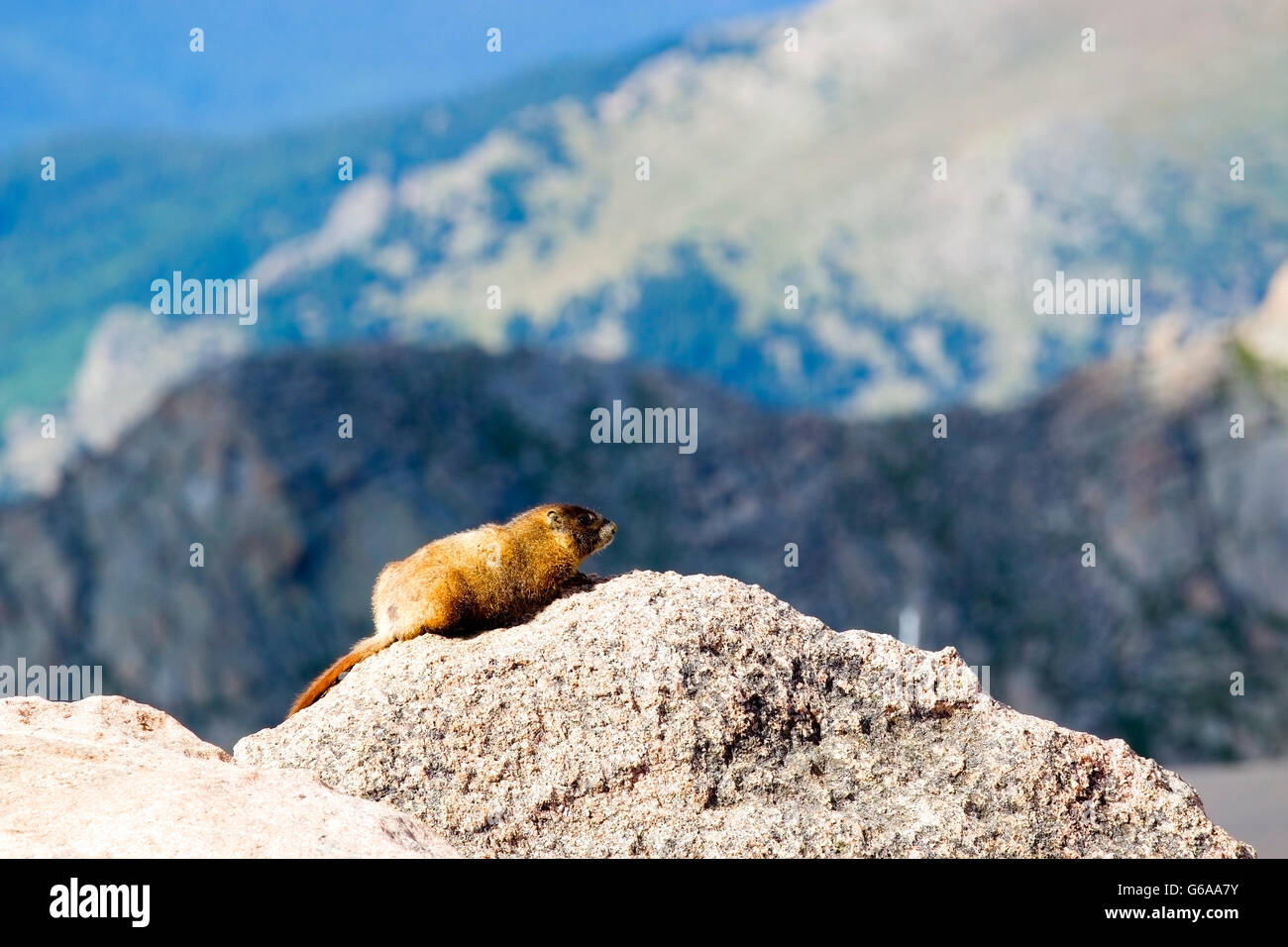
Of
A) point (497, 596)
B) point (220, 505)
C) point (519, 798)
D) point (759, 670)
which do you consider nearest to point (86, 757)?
point (519, 798)


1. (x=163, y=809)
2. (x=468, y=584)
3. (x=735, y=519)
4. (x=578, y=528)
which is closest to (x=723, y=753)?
(x=468, y=584)

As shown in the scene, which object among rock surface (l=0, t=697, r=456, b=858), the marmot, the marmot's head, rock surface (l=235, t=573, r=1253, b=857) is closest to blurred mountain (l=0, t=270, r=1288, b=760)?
the marmot's head

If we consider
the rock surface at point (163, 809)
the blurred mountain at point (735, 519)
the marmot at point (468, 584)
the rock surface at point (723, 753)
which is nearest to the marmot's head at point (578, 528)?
the marmot at point (468, 584)

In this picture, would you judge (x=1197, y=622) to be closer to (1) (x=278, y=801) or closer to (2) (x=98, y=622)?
(2) (x=98, y=622)

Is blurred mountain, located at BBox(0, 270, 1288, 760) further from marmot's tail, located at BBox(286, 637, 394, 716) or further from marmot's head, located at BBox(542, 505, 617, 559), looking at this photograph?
marmot's tail, located at BBox(286, 637, 394, 716)

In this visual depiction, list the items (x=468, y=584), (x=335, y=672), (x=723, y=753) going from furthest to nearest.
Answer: (x=468, y=584), (x=335, y=672), (x=723, y=753)

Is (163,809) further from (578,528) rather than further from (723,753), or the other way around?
(578,528)

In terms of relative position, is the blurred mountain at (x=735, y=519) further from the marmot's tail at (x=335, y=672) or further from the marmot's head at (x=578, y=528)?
the marmot's tail at (x=335, y=672)
